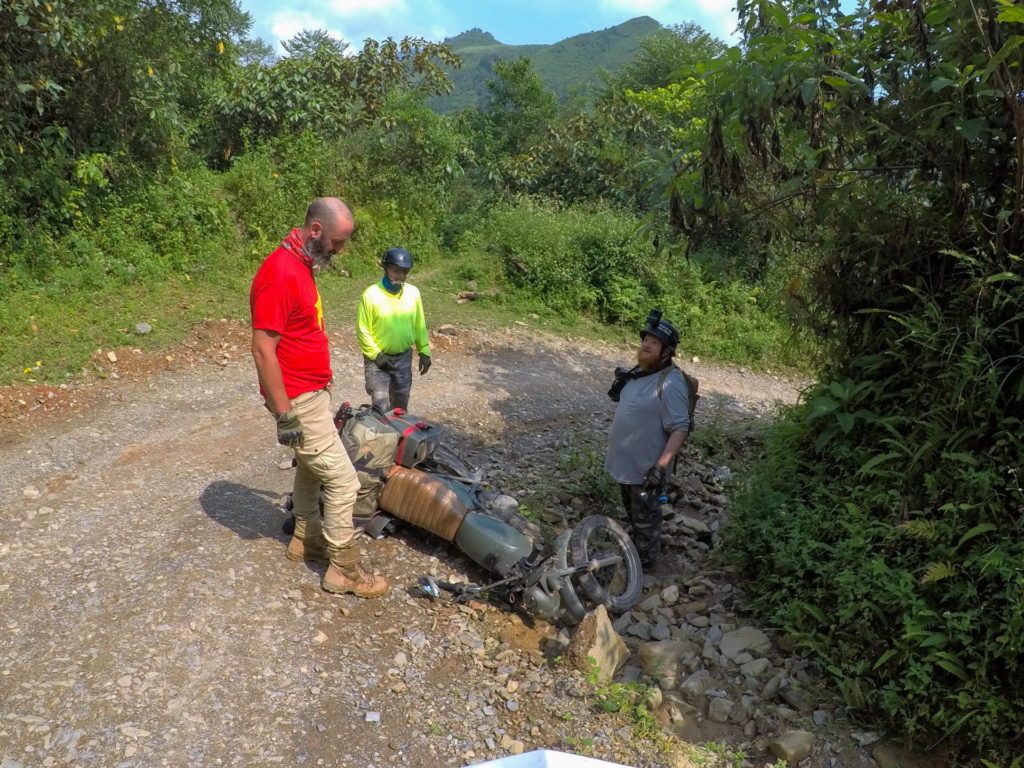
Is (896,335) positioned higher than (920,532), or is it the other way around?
(896,335)

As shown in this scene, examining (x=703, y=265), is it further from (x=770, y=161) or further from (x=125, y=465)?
(x=125, y=465)

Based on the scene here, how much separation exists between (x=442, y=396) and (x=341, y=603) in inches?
181

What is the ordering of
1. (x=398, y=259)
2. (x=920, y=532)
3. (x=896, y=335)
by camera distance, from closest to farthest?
(x=920, y=532)
(x=896, y=335)
(x=398, y=259)

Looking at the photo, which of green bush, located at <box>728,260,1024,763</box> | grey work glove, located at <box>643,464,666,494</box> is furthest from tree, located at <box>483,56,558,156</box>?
green bush, located at <box>728,260,1024,763</box>

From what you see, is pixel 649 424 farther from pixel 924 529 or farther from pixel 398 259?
pixel 398 259

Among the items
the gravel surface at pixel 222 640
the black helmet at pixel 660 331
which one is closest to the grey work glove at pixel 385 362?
the gravel surface at pixel 222 640

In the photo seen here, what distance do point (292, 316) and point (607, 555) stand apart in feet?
8.15

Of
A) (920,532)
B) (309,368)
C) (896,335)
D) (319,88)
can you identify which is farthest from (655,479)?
(319,88)

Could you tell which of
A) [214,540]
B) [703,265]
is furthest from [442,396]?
[703,265]

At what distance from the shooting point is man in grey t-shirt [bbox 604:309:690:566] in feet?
15.6

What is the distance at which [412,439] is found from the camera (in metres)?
4.89

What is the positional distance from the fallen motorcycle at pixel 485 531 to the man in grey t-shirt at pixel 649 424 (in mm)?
296

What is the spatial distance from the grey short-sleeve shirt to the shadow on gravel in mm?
2293

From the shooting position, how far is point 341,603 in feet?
14.0
